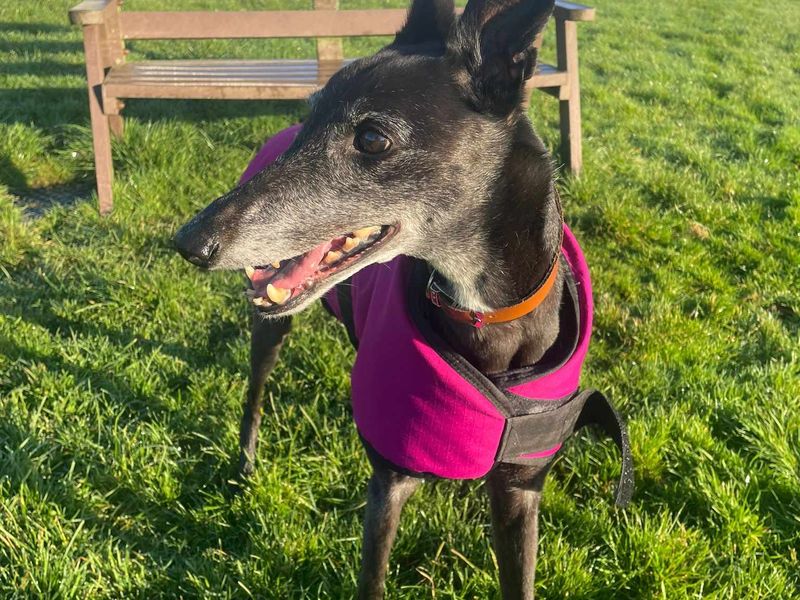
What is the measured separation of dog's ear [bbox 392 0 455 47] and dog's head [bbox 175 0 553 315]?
1.25 ft

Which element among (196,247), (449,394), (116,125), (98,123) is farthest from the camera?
(116,125)

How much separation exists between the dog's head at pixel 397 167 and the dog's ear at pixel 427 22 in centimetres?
38

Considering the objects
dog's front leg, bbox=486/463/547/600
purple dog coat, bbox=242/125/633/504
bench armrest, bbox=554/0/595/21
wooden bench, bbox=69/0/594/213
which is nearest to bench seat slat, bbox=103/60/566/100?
wooden bench, bbox=69/0/594/213

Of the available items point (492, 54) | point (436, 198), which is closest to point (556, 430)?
point (436, 198)

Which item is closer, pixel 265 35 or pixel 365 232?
pixel 365 232

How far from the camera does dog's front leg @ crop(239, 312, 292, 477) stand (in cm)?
286

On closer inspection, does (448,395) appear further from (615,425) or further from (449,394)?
(615,425)

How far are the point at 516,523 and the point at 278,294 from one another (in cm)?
108

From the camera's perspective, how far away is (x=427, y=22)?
229 cm

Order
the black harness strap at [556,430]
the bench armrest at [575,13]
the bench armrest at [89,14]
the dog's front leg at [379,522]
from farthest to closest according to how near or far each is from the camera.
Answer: the bench armrest at [575,13] → the bench armrest at [89,14] → the dog's front leg at [379,522] → the black harness strap at [556,430]

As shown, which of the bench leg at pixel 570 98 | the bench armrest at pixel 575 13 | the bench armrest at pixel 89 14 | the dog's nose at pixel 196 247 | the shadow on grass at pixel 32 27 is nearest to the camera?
the dog's nose at pixel 196 247

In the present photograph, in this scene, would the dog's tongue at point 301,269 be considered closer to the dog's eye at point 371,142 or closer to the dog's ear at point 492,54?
the dog's eye at point 371,142

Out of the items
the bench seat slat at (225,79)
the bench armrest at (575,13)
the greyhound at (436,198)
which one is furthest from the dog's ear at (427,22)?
the bench armrest at (575,13)

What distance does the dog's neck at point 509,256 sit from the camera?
1870 millimetres
